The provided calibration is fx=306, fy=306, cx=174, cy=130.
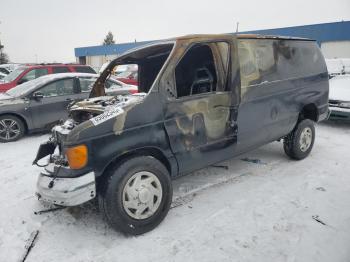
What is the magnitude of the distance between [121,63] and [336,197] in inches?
139

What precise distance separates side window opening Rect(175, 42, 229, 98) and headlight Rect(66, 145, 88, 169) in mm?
1309

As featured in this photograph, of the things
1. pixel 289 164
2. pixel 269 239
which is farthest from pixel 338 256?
pixel 289 164

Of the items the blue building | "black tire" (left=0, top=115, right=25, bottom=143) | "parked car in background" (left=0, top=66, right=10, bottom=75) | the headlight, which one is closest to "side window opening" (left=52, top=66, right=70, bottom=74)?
"black tire" (left=0, top=115, right=25, bottom=143)

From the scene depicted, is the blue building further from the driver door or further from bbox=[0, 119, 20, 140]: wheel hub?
bbox=[0, 119, 20, 140]: wheel hub

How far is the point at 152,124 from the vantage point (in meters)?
3.15

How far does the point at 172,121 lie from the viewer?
3.28m

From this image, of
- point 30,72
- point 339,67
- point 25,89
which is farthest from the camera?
point 339,67

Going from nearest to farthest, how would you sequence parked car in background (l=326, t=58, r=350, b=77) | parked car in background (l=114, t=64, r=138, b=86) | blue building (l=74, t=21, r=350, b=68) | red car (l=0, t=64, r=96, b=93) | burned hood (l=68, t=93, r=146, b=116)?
burned hood (l=68, t=93, r=146, b=116) → red car (l=0, t=64, r=96, b=93) → parked car in background (l=326, t=58, r=350, b=77) → parked car in background (l=114, t=64, r=138, b=86) → blue building (l=74, t=21, r=350, b=68)

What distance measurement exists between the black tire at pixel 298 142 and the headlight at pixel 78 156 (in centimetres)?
346

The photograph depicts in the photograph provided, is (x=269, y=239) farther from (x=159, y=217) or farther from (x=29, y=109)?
(x=29, y=109)

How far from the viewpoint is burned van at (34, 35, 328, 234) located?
115 inches

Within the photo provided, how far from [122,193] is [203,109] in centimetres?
130

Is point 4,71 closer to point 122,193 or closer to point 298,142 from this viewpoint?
point 298,142

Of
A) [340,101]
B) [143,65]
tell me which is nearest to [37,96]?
[143,65]
